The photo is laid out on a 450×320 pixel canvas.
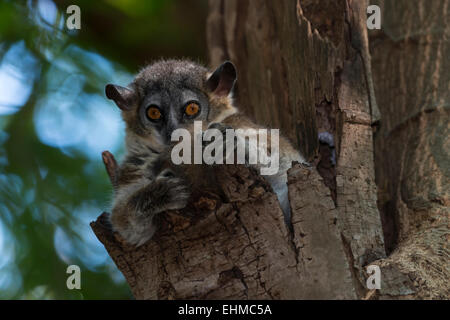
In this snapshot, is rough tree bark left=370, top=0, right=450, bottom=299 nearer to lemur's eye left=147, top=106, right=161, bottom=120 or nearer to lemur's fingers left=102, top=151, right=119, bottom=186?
lemur's eye left=147, top=106, right=161, bottom=120

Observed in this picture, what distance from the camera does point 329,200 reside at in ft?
8.30

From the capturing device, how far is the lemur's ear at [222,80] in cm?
388

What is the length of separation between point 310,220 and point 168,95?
5.26 feet

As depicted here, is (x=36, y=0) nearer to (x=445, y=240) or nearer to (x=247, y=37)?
(x=247, y=37)

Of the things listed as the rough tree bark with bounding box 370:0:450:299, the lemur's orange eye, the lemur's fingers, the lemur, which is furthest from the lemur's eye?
the rough tree bark with bounding box 370:0:450:299

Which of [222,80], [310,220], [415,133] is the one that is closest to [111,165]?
[222,80]

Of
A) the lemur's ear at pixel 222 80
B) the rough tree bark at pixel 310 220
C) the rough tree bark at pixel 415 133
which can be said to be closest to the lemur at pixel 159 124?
the lemur's ear at pixel 222 80

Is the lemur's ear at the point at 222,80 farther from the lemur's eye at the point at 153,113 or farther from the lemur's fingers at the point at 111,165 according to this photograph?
the lemur's fingers at the point at 111,165

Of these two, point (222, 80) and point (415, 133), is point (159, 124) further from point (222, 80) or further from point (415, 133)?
point (415, 133)

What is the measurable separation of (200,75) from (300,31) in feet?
2.78

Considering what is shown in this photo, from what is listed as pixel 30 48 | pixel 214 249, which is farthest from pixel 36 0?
pixel 214 249

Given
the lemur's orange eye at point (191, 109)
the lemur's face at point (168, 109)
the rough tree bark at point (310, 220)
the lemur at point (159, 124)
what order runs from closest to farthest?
the rough tree bark at point (310, 220), the lemur at point (159, 124), the lemur's face at point (168, 109), the lemur's orange eye at point (191, 109)

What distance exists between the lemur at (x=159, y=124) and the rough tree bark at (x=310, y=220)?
12 cm

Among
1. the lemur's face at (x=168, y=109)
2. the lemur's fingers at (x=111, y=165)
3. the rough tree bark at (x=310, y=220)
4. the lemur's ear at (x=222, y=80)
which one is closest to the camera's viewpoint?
the rough tree bark at (x=310, y=220)
